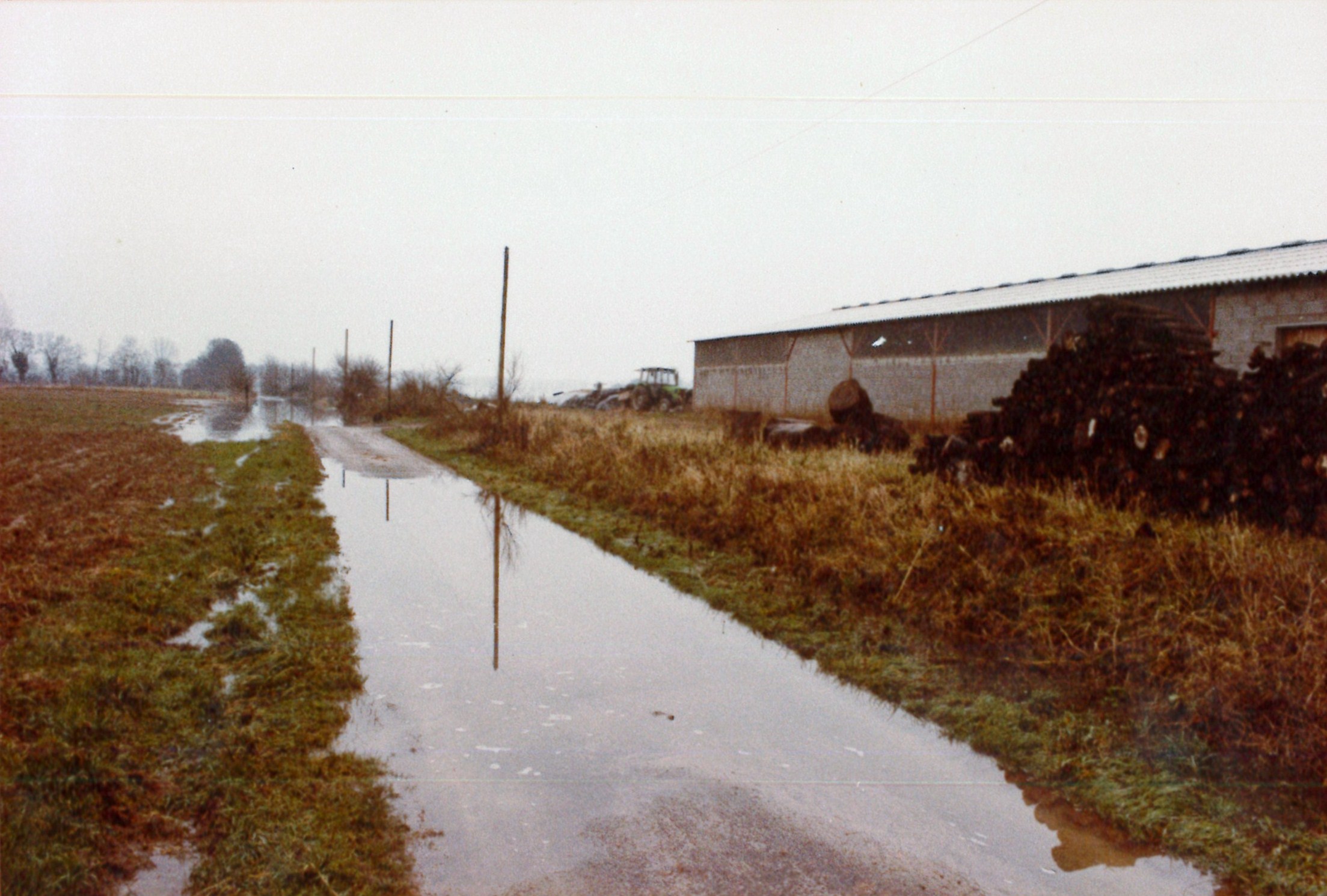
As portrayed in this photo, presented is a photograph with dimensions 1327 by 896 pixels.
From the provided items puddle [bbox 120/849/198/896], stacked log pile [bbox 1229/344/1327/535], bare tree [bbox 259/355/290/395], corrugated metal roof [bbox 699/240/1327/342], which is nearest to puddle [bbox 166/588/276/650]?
puddle [bbox 120/849/198/896]

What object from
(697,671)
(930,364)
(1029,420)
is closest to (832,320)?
(930,364)

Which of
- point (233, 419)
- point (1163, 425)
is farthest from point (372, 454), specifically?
point (233, 419)

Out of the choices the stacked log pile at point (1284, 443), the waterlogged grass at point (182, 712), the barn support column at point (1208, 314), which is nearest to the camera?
the waterlogged grass at point (182, 712)

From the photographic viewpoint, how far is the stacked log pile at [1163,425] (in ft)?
23.9

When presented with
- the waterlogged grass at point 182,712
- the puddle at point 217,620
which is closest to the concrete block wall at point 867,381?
the puddle at point 217,620

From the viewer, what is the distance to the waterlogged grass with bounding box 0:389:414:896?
347cm

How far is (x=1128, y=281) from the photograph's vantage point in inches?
779

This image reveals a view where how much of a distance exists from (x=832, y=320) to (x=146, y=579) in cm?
2499

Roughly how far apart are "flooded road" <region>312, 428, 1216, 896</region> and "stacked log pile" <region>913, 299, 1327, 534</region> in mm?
4283

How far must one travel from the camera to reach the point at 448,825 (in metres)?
3.91

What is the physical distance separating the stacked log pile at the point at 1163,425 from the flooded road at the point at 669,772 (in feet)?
14.1

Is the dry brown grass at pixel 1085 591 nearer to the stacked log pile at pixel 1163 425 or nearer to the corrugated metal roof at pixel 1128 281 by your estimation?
the stacked log pile at pixel 1163 425

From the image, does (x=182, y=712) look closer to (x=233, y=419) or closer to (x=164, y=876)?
(x=164, y=876)

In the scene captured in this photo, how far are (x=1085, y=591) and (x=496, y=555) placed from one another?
6709mm
